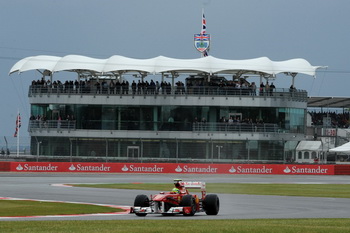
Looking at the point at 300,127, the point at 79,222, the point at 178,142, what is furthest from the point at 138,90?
the point at 79,222

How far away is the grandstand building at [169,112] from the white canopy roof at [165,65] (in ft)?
0.35

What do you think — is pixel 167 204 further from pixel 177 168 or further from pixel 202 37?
pixel 202 37

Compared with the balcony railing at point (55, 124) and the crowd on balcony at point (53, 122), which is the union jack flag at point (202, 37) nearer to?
the crowd on balcony at point (53, 122)

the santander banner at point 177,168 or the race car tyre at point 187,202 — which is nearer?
the race car tyre at point 187,202

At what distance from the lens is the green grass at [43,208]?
2622 cm

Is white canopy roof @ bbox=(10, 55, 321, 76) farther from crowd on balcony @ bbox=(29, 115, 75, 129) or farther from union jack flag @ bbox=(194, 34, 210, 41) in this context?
union jack flag @ bbox=(194, 34, 210, 41)

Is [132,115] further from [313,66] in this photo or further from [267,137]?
[313,66]

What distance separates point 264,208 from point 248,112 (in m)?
52.4

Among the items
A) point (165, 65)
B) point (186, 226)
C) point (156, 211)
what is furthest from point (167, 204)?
point (165, 65)

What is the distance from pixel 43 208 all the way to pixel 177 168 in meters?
40.4

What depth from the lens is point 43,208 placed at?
92.5 feet

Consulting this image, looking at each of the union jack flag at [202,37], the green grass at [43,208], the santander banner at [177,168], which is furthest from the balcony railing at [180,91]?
the green grass at [43,208]

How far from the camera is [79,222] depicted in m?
21.5

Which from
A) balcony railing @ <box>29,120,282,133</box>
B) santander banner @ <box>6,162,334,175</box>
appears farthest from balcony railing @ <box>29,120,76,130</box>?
santander banner @ <box>6,162,334,175</box>
